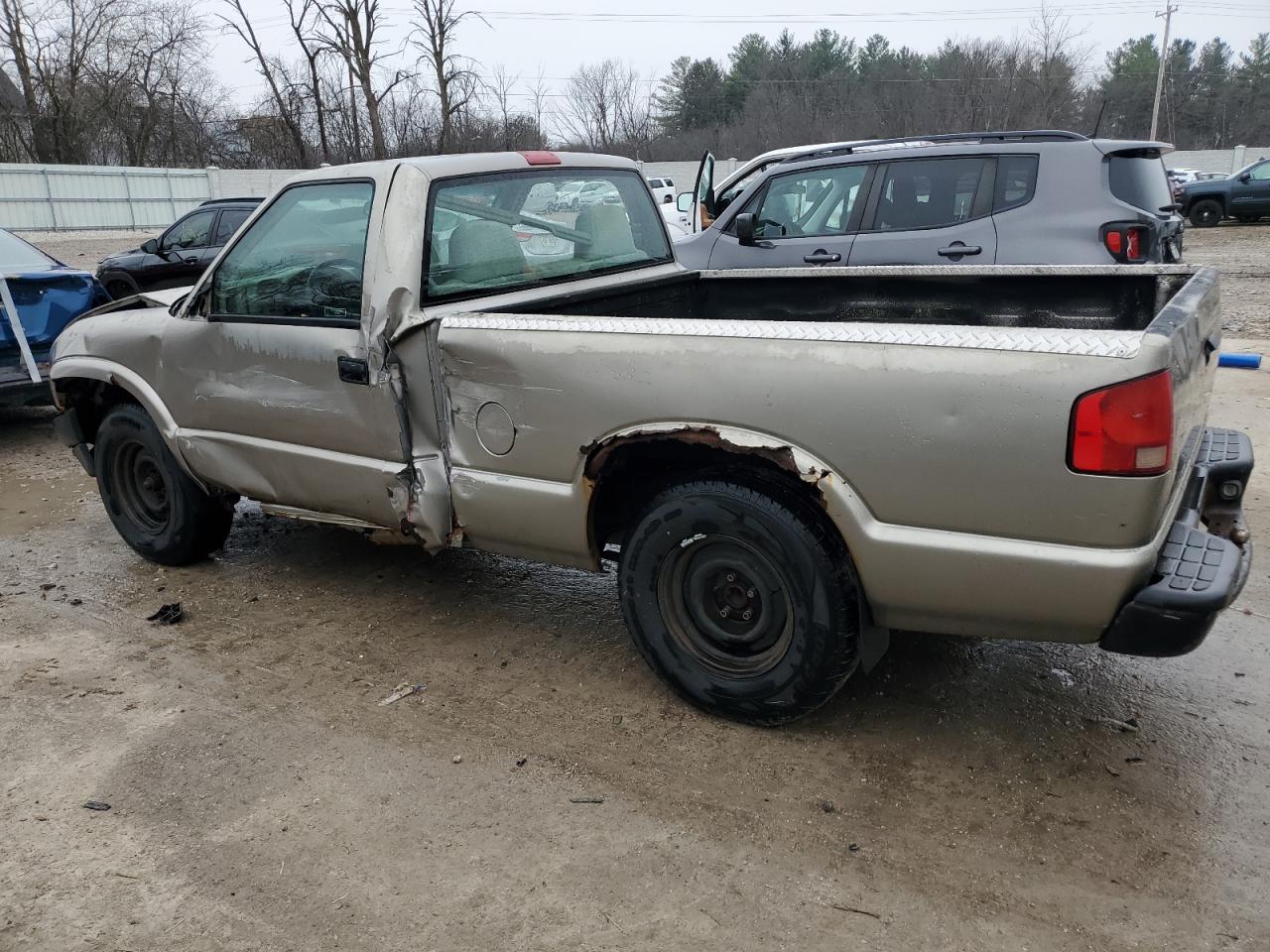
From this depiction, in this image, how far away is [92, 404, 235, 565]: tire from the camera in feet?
15.6

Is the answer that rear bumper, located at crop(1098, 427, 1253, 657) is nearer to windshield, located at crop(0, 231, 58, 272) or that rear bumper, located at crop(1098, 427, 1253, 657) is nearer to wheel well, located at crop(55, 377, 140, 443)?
wheel well, located at crop(55, 377, 140, 443)

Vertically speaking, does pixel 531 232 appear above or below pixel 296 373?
Answer: above

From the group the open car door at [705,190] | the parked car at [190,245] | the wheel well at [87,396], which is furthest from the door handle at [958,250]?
the parked car at [190,245]

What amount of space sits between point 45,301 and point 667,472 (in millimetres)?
6308

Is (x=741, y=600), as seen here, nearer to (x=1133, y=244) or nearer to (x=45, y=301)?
(x=1133, y=244)

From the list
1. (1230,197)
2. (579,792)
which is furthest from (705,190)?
(1230,197)

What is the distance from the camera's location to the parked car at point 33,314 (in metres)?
7.20

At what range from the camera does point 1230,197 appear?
2430 centimetres

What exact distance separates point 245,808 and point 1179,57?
84673 mm

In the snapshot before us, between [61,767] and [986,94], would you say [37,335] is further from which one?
[986,94]

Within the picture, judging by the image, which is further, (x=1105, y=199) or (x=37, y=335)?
(x=37, y=335)

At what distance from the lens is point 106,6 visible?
40.3 meters

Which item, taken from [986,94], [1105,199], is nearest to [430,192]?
[1105,199]

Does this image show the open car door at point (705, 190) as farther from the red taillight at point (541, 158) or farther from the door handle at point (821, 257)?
the red taillight at point (541, 158)
